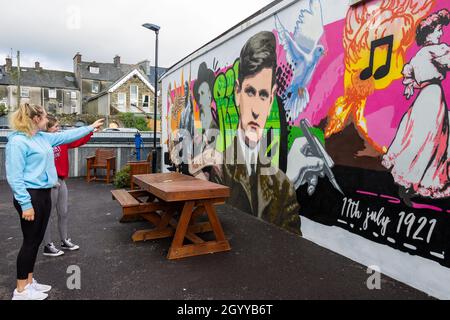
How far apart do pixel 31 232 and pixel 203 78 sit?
5.77 m

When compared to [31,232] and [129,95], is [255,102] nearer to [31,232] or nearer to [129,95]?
[31,232]

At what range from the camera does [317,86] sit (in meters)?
4.48

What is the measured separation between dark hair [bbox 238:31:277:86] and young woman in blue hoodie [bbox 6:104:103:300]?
3559mm

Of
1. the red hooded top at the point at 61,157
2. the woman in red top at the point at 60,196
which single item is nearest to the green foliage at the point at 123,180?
the woman in red top at the point at 60,196

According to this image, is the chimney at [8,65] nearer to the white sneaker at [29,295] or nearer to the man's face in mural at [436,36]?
the white sneaker at [29,295]

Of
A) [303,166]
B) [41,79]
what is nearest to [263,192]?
[303,166]

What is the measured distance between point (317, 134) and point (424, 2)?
6.07 ft

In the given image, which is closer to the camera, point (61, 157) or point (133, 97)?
point (61, 157)

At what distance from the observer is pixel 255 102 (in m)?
5.91

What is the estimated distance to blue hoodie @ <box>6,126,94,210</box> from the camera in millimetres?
2831

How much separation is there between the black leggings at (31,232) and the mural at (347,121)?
3.19 metres

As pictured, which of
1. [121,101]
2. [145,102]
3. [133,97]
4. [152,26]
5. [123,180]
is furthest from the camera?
[145,102]
